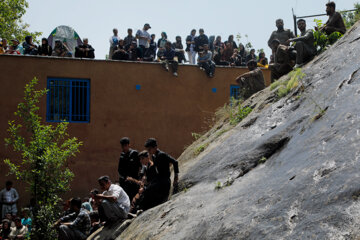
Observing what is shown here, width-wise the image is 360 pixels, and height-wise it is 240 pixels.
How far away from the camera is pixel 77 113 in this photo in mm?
18953

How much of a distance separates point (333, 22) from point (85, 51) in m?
9.60

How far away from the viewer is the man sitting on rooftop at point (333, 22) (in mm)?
12172

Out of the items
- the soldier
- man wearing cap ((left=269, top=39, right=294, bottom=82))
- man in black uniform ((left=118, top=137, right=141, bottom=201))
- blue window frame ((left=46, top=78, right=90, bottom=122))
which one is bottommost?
man in black uniform ((left=118, top=137, right=141, bottom=201))

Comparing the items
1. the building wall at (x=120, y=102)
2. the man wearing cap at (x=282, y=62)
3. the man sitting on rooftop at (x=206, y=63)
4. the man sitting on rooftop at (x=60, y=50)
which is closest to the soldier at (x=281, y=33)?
the man wearing cap at (x=282, y=62)

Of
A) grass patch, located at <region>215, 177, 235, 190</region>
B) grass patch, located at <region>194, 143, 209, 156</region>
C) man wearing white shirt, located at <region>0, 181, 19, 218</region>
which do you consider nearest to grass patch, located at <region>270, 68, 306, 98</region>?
grass patch, located at <region>194, 143, 209, 156</region>

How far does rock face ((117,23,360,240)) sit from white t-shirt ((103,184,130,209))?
2.07 feet

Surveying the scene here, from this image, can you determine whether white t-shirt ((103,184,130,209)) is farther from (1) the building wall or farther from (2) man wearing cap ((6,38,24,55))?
(2) man wearing cap ((6,38,24,55))

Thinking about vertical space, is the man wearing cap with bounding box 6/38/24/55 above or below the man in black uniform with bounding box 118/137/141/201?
above

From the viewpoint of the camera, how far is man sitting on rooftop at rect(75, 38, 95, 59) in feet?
62.5

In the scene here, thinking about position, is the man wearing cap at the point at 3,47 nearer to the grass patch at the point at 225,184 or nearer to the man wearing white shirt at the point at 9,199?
the man wearing white shirt at the point at 9,199

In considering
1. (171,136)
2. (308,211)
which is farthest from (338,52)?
(171,136)

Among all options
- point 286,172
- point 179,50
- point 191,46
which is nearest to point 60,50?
point 179,50

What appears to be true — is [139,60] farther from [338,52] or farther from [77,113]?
[338,52]

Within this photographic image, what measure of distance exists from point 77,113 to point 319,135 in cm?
1306
